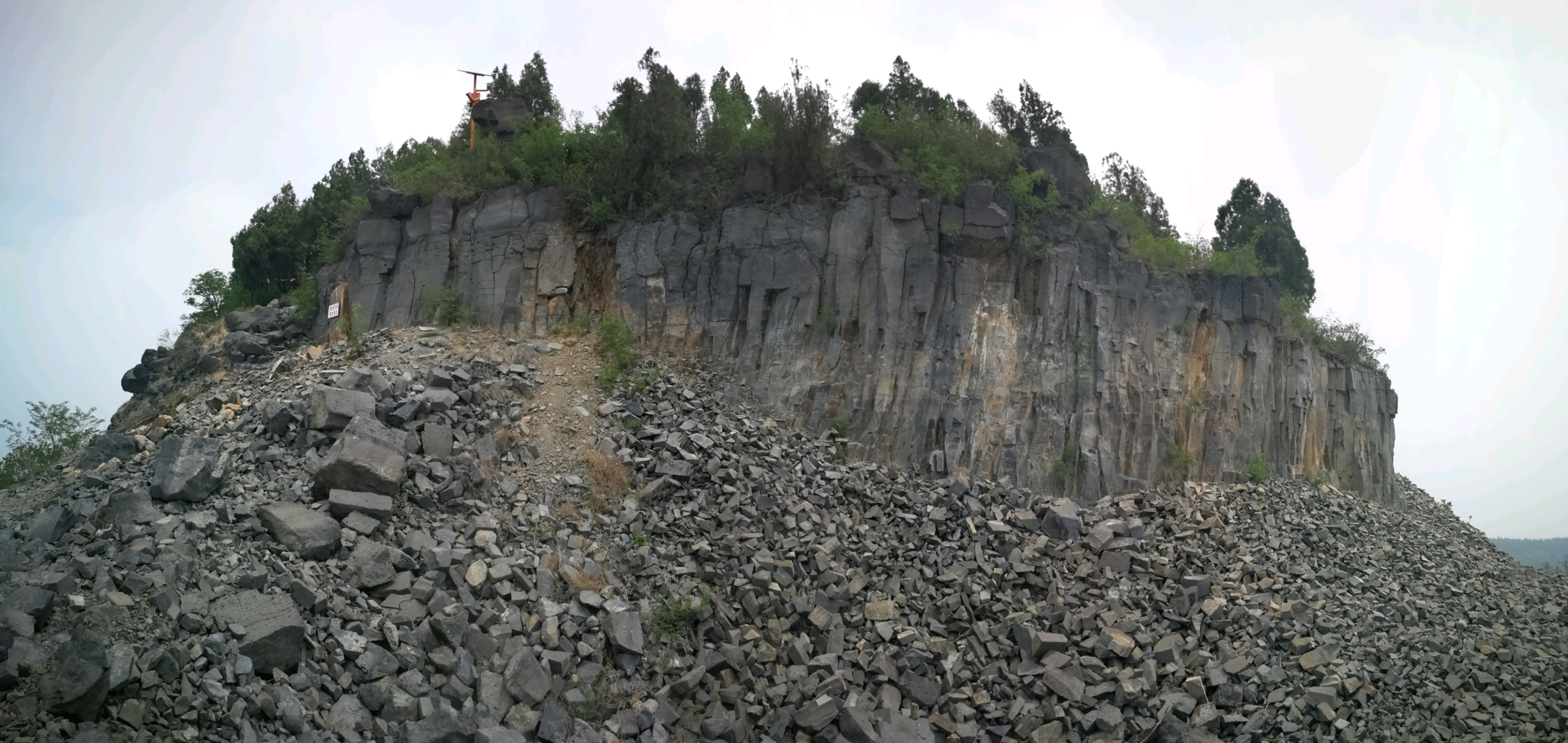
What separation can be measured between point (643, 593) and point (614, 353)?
5.60 metres

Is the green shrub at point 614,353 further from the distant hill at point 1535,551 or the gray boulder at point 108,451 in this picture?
the distant hill at point 1535,551

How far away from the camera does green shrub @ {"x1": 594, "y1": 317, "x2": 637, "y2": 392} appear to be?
1633 centimetres

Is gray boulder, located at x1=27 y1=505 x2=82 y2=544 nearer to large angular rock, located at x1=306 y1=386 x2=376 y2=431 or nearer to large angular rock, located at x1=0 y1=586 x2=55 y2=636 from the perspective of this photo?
large angular rock, located at x1=0 y1=586 x2=55 y2=636

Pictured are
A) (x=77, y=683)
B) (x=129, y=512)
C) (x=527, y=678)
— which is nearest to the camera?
(x=77, y=683)

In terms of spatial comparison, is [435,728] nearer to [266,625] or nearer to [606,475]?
[266,625]

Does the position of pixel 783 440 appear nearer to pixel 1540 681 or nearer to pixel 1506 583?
pixel 1540 681

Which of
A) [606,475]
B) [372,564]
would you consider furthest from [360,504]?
[606,475]

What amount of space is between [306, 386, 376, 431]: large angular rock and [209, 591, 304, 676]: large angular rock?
368cm

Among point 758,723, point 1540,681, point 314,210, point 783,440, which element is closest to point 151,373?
point 314,210

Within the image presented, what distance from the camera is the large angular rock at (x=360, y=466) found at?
11820mm

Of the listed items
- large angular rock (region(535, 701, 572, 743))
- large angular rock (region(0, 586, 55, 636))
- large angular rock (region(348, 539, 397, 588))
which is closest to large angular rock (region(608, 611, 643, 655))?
large angular rock (region(535, 701, 572, 743))

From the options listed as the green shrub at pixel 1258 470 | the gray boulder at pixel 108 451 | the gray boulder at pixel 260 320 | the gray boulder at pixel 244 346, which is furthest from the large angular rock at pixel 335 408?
the green shrub at pixel 1258 470

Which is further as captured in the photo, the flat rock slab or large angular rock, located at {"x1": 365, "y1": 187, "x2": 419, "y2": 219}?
large angular rock, located at {"x1": 365, "y1": 187, "x2": 419, "y2": 219}

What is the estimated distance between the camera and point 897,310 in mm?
17281
